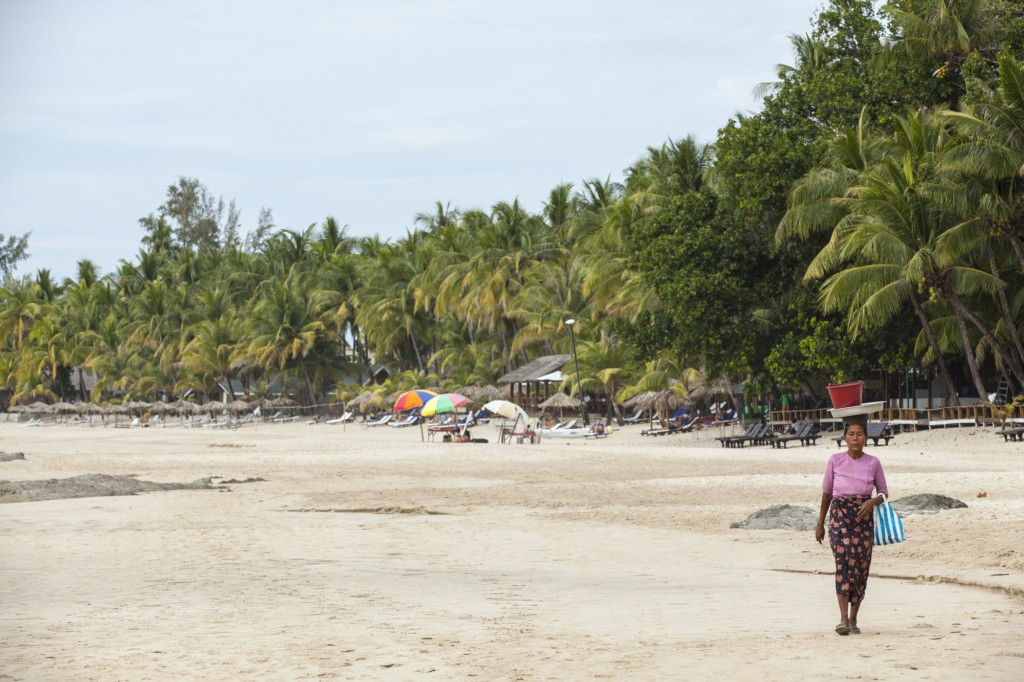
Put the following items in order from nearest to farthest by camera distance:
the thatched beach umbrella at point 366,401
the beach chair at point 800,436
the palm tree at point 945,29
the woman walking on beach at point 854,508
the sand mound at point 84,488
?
the woman walking on beach at point 854,508 < the sand mound at point 84,488 < the beach chair at point 800,436 < the palm tree at point 945,29 < the thatched beach umbrella at point 366,401

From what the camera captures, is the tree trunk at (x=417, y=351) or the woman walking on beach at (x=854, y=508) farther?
the tree trunk at (x=417, y=351)

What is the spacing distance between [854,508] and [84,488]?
15825 mm

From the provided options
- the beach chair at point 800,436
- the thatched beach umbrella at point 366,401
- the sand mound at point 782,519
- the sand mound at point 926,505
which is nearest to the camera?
the sand mound at point 782,519

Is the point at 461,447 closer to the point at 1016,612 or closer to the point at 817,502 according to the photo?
the point at 817,502

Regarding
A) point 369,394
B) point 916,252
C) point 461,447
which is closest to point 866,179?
point 916,252

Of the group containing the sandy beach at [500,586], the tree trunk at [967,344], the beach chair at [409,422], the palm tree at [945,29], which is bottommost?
the sandy beach at [500,586]

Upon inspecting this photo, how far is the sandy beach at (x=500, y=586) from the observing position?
256 inches

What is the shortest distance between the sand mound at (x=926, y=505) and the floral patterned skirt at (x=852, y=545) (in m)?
6.62

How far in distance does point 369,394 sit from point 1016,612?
166 feet

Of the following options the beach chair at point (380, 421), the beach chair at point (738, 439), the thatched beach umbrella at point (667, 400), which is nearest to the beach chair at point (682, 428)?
the thatched beach umbrella at point (667, 400)

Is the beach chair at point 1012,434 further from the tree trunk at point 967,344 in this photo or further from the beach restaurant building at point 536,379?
the beach restaurant building at point 536,379

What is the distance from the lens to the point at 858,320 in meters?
27.8

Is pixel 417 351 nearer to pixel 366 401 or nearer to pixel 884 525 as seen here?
pixel 366 401

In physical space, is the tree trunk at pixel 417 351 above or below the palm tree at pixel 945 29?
below
